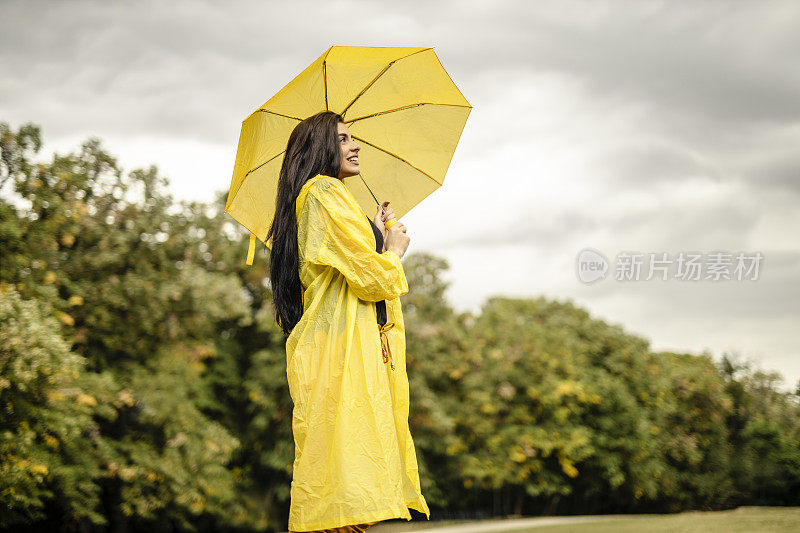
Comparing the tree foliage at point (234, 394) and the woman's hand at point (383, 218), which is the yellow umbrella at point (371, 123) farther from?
the tree foliage at point (234, 394)

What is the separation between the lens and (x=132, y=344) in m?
10.2

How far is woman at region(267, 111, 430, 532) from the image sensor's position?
2.19 m

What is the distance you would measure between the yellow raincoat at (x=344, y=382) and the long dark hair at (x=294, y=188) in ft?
0.21

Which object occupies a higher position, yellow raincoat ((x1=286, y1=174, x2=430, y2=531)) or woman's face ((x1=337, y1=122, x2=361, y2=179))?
woman's face ((x1=337, y1=122, x2=361, y2=179))

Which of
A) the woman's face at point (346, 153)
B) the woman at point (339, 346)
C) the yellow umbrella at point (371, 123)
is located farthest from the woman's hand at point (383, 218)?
the yellow umbrella at point (371, 123)

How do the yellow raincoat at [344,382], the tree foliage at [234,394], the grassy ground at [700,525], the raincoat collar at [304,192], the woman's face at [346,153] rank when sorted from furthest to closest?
the tree foliage at [234,394]
the grassy ground at [700,525]
the woman's face at [346,153]
the raincoat collar at [304,192]
the yellow raincoat at [344,382]

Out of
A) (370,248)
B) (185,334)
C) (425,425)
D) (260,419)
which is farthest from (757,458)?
(370,248)

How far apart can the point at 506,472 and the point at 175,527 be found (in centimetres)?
584

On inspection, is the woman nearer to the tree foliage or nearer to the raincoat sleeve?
the raincoat sleeve

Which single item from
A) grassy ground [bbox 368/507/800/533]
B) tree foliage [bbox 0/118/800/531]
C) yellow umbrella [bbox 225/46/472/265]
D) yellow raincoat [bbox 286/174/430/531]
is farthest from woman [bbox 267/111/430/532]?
grassy ground [bbox 368/507/800/533]

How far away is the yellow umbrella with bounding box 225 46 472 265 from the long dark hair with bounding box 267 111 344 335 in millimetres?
301

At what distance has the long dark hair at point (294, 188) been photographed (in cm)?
247

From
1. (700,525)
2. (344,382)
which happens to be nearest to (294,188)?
(344,382)

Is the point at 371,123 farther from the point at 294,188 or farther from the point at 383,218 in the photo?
the point at 294,188
